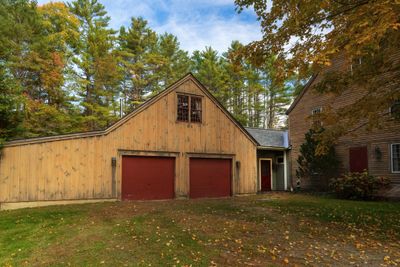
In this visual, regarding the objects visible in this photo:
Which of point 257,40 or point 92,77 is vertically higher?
point 92,77

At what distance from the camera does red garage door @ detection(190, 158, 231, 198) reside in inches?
645

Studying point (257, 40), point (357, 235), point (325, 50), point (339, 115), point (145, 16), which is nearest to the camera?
point (325, 50)

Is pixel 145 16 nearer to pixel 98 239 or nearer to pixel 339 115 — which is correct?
pixel 339 115

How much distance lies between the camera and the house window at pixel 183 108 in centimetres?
1612

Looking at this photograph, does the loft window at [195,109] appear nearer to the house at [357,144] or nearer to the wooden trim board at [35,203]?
the house at [357,144]

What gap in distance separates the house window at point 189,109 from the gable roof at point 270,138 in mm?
6750

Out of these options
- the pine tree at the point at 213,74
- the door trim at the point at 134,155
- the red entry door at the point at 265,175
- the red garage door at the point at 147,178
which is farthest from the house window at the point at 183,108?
the pine tree at the point at 213,74

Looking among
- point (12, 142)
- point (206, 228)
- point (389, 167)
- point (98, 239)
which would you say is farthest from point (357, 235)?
point (12, 142)

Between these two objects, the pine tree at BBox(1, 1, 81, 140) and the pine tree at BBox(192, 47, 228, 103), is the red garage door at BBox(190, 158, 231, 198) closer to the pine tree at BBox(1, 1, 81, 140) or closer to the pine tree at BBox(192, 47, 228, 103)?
the pine tree at BBox(1, 1, 81, 140)

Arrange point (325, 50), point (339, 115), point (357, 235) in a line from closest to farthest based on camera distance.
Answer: point (325, 50) < point (357, 235) < point (339, 115)

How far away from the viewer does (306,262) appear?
5969 mm

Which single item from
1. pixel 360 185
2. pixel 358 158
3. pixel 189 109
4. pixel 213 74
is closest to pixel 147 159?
pixel 189 109

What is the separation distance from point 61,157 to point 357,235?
35.2 ft

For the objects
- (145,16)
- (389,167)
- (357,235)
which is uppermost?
(145,16)
